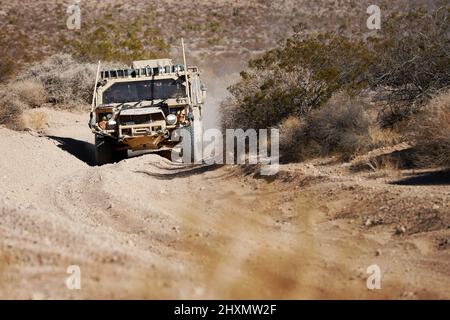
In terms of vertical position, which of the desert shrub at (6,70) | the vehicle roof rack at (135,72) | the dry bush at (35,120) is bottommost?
the dry bush at (35,120)

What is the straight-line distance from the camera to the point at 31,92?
24.8 m

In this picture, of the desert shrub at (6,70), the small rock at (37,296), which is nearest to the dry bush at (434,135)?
the small rock at (37,296)

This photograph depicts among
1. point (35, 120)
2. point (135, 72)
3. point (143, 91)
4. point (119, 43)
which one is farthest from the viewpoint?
point (119, 43)

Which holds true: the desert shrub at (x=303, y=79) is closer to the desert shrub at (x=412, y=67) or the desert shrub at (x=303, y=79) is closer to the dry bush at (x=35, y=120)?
the desert shrub at (x=412, y=67)

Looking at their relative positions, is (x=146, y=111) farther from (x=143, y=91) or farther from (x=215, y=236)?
(x=215, y=236)

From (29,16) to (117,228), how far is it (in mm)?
42318

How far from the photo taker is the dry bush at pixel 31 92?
80.7ft

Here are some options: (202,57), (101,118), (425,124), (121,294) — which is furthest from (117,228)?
(202,57)

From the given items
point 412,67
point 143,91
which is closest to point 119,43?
point 143,91

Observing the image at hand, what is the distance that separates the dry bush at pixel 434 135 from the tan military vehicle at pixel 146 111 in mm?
5197

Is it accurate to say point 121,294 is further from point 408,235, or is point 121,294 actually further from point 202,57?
point 202,57

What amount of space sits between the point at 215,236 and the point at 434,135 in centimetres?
515

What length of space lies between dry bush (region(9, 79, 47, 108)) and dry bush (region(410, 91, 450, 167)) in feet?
54.9
